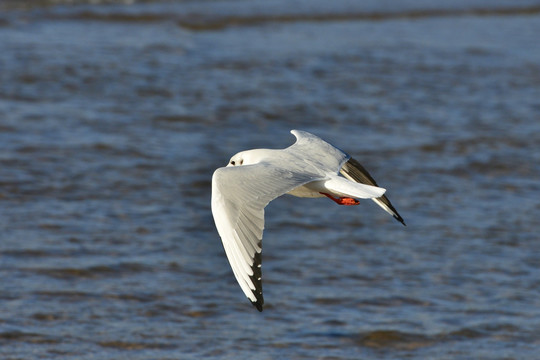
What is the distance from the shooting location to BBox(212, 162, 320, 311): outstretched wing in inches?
159

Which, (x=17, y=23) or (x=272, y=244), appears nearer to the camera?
(x=272, y=244)

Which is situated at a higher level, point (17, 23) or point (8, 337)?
point (17, 23)

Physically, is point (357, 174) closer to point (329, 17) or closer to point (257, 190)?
point (257, 190)

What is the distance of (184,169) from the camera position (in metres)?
8.25

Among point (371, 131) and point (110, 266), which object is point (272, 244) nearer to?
→ point (110, 266)

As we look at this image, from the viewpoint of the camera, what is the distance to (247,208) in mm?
4281

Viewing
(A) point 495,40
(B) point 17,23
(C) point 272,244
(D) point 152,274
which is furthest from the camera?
(A) point 495,40

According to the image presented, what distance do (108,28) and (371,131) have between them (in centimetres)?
629

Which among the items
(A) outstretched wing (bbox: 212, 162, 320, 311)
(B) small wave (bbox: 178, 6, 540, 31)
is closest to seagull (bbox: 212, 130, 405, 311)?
(A) outstretched wing (bbox: 212, 162, 320, 311)

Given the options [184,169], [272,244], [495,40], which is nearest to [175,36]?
[495,40]

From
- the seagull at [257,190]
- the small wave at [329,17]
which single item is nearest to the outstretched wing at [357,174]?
the seagull at [257,190]

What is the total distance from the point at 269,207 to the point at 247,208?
3468 mm

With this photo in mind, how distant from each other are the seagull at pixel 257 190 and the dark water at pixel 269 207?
1230 mm

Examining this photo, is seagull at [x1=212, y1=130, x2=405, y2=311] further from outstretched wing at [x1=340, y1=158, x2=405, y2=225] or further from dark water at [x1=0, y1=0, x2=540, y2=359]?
dark water at [x1=0, y1=0, x2=540, y2=359]
